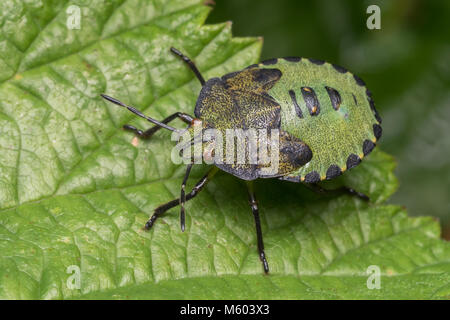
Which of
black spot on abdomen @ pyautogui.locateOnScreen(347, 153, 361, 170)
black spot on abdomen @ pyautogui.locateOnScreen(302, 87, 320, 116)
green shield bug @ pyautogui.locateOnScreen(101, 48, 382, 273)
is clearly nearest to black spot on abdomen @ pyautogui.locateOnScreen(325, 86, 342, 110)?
green shield bug @ pyautogui.locateOnScreen(101, 48, 382, 273)

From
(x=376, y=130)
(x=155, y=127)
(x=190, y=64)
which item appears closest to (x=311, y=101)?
(x=376, y=130)

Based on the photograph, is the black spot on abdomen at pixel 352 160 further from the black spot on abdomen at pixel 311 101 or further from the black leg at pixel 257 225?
the black leg at pixel 257 225

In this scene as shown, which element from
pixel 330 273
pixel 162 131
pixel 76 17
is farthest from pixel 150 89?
pixel 330 273

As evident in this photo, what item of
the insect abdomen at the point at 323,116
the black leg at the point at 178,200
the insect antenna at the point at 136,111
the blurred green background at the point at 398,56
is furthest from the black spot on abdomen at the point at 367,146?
the blurred green background at the point at 398,56

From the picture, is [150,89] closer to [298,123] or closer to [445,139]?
[298,123]

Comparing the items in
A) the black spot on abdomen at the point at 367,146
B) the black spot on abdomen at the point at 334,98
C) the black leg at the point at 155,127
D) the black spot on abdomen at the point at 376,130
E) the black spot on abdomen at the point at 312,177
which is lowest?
the black spot on abdomen at the point at 312,177

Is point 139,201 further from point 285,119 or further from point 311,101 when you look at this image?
point 311,101
